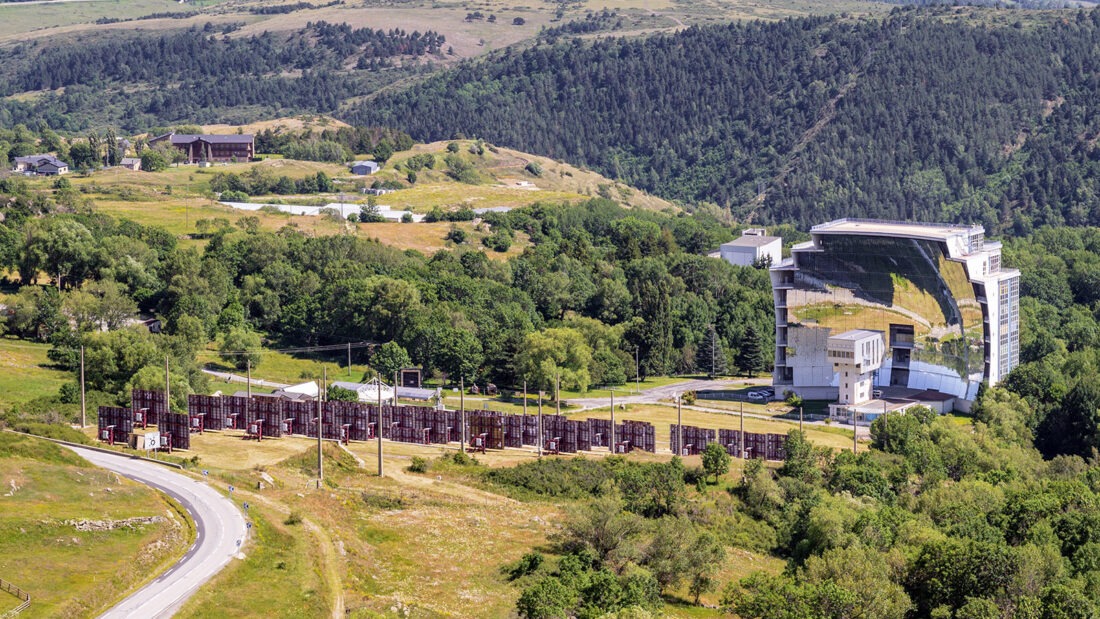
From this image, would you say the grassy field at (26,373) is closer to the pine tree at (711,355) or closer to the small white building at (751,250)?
the pine tree at (711,355)

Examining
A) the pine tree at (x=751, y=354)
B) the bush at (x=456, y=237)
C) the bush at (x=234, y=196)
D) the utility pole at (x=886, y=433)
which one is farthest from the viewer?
the bush at (x=234, y=196)

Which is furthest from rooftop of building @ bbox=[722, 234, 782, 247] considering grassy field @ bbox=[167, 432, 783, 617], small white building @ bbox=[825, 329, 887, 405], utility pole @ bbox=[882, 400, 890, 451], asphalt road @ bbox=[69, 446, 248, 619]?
asphalt road @ bbox=[69, 446, 248, 619]

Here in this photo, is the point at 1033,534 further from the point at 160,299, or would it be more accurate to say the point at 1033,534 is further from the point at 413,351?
the point at 160,299

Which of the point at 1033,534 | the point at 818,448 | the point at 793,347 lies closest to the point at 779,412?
the point at 793,347

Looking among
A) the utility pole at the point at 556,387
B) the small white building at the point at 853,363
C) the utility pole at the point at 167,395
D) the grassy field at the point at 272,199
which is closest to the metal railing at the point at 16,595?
the utility pole at the point at 167,395

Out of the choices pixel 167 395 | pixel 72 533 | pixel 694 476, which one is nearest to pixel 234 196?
pixel 167 395

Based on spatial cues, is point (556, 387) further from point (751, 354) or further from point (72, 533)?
point (72, 533)
